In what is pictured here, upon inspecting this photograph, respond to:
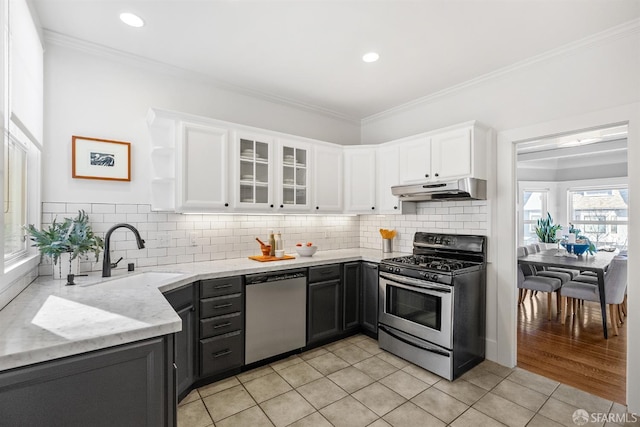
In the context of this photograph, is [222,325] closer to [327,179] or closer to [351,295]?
[351,295]

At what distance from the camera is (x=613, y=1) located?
206cm

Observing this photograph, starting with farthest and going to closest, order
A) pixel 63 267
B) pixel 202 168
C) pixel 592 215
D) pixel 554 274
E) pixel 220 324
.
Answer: pixel 592 215 → pixel 554 274 → pixel 202 168 → pixel 220 324 → pixel 63 267

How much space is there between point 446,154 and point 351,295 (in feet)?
6.05

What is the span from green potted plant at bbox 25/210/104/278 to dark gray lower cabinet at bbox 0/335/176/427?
1367 mm

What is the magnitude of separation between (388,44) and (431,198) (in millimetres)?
1650

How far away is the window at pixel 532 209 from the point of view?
23.4ft

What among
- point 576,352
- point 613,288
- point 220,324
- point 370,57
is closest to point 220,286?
point 220,324

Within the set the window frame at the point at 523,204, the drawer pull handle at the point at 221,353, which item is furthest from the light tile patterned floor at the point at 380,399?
the window frame at the point at 523,204

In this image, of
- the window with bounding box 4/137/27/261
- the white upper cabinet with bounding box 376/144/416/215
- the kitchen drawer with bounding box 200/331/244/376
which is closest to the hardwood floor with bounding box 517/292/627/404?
the white upper cabinet with bounding box 376/144/416/215

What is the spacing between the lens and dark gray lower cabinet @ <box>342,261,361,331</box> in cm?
350

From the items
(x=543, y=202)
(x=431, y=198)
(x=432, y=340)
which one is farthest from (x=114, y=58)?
(x=543, y=202)

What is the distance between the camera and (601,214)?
659 cm

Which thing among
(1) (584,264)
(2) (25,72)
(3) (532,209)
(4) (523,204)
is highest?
(2) (25,72)

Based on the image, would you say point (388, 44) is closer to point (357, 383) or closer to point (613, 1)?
point (613, 1)
